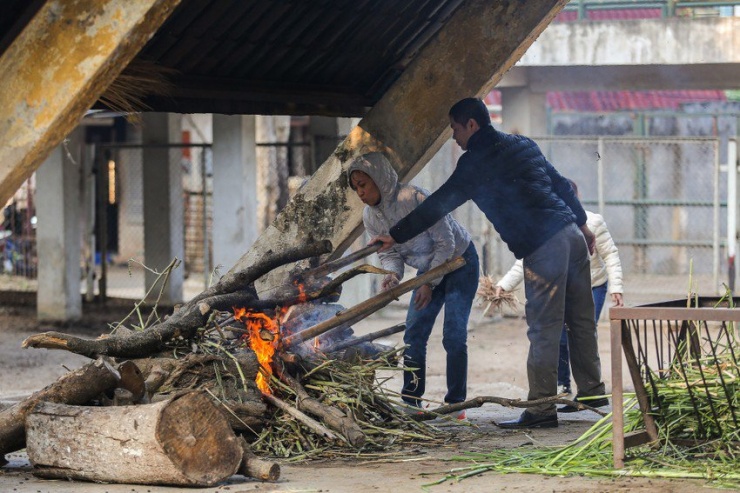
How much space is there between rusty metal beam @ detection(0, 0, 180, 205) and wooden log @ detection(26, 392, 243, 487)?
129 centimetres

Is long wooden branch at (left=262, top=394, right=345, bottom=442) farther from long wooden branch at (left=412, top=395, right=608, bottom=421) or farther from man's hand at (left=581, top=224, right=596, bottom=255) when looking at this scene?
man's hand at (left=581, top=224, right=596, bottom=255)

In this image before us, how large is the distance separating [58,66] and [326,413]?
2.66 m

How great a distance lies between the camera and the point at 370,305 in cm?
724

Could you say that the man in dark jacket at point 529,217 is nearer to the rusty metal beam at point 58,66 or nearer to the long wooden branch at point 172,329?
the long wooden branch at point 172,329

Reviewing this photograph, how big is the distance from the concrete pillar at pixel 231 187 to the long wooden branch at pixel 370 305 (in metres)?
8.61

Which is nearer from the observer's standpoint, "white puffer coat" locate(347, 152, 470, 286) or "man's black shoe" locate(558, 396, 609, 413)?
"white puffer coat" locate(347, 152, 470, 286)

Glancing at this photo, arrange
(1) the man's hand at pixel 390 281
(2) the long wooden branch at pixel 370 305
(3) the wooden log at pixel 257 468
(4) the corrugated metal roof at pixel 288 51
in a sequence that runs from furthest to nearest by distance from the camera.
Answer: (1) the man's hand at pixel 390 281 < (4) the corrugated metal roof at pixel 288 51 < (2) the long wooden branch at pixel 370 305 < (3) the wooden log at pixel 257 468

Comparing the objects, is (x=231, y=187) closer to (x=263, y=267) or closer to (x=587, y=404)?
(x=587, y=404)

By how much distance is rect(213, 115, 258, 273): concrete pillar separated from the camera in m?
15.9

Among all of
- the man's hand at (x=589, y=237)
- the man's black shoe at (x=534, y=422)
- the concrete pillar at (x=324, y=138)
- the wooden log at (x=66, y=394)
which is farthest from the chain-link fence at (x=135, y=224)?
the wooden log at (x=66, y=394)

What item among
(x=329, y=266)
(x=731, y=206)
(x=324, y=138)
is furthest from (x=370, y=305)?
(x=731, y=206)

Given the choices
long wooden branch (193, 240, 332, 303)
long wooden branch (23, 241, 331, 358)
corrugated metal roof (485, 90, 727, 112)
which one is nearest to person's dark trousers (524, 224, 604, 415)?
long wooden branch (193, 240, 332, 303)

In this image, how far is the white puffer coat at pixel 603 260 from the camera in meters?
9.16

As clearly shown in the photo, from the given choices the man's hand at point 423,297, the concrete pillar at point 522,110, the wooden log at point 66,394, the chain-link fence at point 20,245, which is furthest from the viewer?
the chain-link fence at point 20,245
